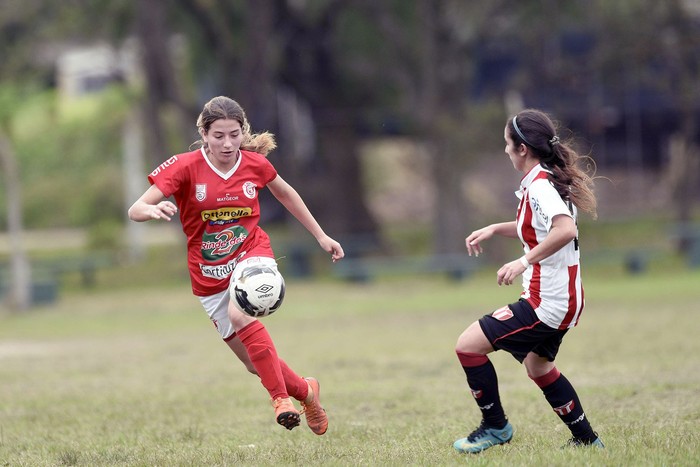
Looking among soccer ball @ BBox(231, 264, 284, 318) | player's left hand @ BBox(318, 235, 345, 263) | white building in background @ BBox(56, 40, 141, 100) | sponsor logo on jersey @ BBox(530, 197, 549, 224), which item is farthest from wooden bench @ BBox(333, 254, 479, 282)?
sponsor logo on jersey @ BBox(530, 197, 549, 224)

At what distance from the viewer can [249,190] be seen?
647 centimetres

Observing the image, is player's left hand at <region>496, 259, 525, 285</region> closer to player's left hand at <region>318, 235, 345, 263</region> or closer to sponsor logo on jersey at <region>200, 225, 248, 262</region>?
player's left hand at <region>318, 235, 345, 263</region>

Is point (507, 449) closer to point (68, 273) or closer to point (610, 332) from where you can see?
point (610, 332)

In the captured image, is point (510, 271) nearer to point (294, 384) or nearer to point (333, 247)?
point (333, 247)

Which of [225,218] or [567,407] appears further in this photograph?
[225,218]

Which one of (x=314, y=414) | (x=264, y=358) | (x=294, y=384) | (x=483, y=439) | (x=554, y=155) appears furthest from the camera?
(x=314, y=414)

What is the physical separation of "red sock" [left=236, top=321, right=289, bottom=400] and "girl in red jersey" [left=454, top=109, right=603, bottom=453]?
3.29 ft

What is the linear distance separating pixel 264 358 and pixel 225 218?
796 mm

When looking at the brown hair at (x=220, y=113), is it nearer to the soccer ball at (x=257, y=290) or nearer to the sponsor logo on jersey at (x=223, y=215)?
the sponsor logo on jersey at (x=223, y=215)

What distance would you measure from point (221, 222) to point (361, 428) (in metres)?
1.78

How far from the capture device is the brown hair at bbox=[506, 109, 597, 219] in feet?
19.6

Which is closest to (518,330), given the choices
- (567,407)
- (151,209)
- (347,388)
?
(567,407)

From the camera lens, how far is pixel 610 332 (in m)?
14.8

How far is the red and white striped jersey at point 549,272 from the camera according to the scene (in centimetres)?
588
